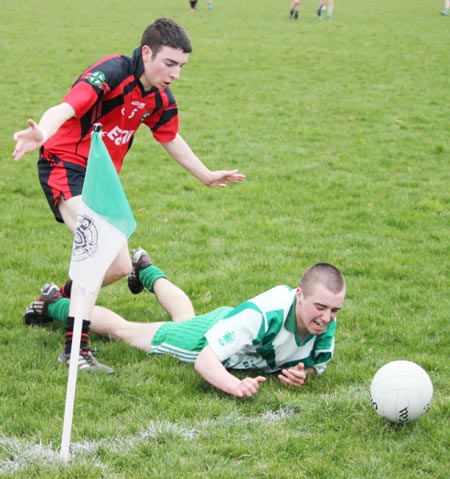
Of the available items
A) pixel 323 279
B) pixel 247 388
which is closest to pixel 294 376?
pixel 247 388

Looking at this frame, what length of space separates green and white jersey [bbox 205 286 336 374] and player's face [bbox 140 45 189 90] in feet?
4.83

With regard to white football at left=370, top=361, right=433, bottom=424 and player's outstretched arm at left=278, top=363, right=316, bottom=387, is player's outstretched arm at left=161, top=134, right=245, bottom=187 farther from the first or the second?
white football at left=370, top=361, right=433, bottom=424

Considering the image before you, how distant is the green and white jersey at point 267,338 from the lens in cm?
443

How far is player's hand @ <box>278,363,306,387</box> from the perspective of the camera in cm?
450

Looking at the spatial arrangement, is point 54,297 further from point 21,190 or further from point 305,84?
point 305,84

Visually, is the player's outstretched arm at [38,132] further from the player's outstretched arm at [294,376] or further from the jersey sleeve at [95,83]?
the player's outstretched arm at [294,376]

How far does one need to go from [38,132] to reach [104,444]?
60.8 inches

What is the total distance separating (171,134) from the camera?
559cm

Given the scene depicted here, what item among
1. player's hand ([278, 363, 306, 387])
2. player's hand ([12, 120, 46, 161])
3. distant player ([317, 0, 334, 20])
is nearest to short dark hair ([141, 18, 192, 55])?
player's hand ([12, 120, 46, 161])

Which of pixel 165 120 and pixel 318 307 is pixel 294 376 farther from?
pixel 165 120

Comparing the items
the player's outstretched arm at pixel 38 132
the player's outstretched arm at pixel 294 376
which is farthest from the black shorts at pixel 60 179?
the player's outstretched arm at pixel 294 376

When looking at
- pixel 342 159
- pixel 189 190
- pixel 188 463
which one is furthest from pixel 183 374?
pixel 342 159

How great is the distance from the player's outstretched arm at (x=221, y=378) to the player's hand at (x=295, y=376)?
20 centimetres

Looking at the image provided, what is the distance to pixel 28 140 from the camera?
398 centimetres
